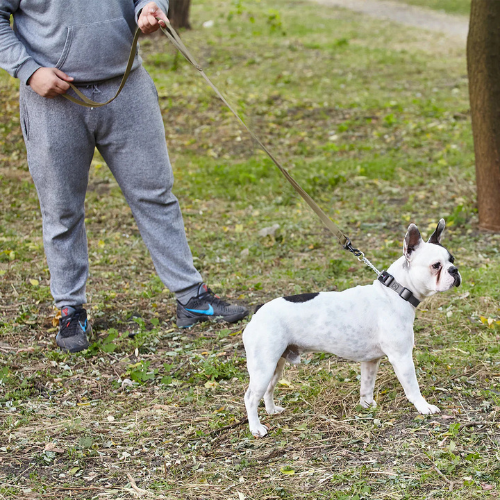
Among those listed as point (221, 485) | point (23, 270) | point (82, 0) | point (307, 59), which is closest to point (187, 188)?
point (23, 270)

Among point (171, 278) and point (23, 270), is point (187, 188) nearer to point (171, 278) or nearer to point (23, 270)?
point (23, 270)

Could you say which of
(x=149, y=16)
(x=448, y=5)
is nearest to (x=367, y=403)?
(x=149, y=16)

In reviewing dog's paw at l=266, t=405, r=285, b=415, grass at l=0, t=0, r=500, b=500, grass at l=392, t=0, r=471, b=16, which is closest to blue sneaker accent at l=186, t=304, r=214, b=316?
grass at l=0, t=0, r=500, b=500

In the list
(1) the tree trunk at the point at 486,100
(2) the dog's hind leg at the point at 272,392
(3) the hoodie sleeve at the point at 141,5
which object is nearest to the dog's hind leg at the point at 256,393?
(2) the dog's hind leg at the point at 272,392

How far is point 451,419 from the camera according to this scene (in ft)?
9.55

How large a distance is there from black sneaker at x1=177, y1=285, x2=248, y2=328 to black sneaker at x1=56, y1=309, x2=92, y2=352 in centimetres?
61

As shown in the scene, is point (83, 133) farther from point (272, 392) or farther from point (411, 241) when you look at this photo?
point (411, 241)

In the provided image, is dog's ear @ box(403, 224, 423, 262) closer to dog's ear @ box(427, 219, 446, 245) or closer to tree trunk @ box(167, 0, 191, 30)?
dog's ear @ box(427, 219, 446, 245)

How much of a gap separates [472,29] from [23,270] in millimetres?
4147

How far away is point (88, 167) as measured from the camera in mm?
4051

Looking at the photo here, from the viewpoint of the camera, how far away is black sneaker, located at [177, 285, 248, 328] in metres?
4.25

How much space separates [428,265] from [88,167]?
87.0 inches

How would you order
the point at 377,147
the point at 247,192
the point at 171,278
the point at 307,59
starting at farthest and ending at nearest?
the point at 307,59, the point at 377,147, the point at 247,192, the point at 171,278

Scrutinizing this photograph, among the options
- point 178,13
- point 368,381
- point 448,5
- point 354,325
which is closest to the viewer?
point 354,325
